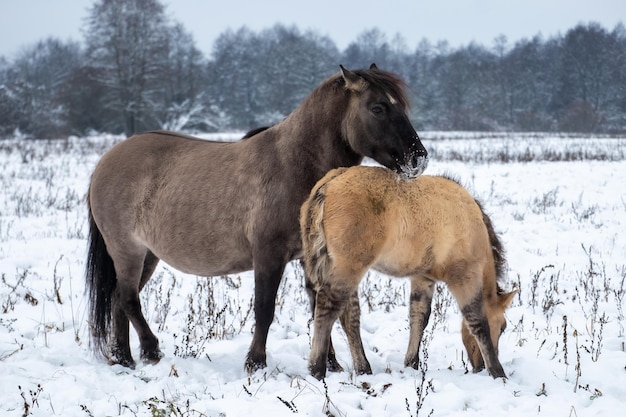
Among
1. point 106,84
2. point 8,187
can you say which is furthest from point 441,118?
point 8,187

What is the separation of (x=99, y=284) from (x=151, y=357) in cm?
86

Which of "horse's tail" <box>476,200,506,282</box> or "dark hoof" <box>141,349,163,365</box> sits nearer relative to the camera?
"horse's tail" <box>476,200,506,282</box>

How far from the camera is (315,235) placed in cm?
367

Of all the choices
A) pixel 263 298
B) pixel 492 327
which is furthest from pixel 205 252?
pixel 492 327

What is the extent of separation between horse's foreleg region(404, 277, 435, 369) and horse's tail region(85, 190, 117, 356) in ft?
8.18

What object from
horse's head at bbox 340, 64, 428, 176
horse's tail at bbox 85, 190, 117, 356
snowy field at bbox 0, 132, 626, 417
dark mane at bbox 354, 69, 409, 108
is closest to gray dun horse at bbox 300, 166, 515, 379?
horse's head at bbox 340, 64, 428, 176

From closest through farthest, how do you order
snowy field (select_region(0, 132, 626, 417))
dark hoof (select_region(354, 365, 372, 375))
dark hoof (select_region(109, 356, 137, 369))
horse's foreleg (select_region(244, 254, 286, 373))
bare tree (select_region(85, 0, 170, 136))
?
snowy field (select_region(0, 132, 626, 417)) < horse's foreleg (select_region(244, 254, 286, 373)) < dark hoof (select_region(354, 365, 372, 375)) < dark hoof (select_region(109, 356, 137, 369)) < bare tree (select_region(85, 0, 170, 136))

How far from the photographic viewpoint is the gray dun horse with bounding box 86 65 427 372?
12.9ft

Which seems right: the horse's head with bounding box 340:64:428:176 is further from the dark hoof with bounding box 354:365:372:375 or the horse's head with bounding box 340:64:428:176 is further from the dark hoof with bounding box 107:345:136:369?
the dark hoof with bounding box 107:345:136:369

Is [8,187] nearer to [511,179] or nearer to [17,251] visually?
[17,251]

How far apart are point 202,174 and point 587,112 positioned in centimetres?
4244

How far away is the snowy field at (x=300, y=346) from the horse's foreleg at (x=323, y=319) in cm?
14

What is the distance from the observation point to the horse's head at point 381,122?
382 centimetres

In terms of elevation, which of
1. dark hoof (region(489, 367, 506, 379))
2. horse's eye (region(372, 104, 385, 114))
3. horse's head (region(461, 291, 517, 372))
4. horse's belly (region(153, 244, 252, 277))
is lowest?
dark hoof (region(489, 367, 506, 379))
